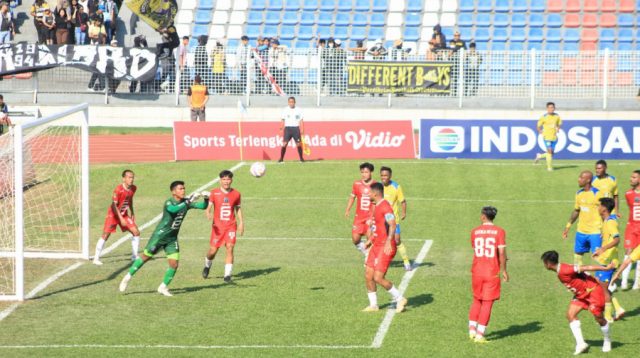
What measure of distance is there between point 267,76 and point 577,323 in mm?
26215

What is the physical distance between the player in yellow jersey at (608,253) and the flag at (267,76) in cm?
2236

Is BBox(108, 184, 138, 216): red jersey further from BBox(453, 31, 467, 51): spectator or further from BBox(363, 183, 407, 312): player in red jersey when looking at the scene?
BBox(453, 31, 467, 51): spectator

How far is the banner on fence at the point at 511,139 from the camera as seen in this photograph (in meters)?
35.0

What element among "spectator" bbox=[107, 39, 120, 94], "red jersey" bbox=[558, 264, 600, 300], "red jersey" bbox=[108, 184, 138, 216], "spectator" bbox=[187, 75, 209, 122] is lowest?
"red jersey" bbox=[558, 264, 600, 300]

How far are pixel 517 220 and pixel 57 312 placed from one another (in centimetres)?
1320

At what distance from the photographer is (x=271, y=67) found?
40.2 metres

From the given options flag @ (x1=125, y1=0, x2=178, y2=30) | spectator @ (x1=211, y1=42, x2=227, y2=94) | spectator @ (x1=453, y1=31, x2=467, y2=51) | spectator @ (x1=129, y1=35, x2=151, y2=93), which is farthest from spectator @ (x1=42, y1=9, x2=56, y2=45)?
spectator @ (x1=453, y1=31, x2=467, y2=51)

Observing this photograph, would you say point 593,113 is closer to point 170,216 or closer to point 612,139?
point 612,139

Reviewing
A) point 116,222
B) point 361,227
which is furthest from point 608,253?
point 116,222

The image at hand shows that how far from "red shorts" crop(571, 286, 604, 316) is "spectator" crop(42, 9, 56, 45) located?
103ft

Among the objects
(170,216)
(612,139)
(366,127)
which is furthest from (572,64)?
(170,216)

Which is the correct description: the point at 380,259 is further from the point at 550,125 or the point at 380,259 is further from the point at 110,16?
the point at 110,16

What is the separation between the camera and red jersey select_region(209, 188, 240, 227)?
20.5 metres

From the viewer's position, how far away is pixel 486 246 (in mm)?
16031
